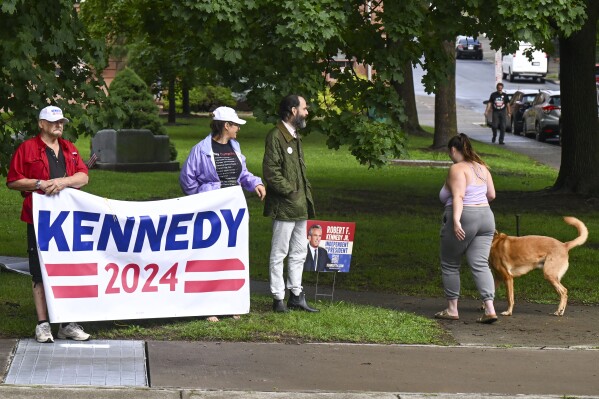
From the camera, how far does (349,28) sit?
1421 cm

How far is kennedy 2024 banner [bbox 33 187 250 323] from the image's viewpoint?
9086mm

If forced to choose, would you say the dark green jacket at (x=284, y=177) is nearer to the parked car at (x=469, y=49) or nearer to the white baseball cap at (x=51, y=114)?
the white baseball cap at (x=51, y=114)

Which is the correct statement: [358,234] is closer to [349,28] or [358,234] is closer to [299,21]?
[349,28]

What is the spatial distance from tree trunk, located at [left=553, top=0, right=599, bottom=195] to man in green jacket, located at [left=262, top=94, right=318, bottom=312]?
1131 cm

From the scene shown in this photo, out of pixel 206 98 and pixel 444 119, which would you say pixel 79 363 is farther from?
pixel 206 98

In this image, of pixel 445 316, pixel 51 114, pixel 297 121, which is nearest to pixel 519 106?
pixel 445 316

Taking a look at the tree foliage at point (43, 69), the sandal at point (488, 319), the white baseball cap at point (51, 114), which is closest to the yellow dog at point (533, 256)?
the sandal at point (488, 319)

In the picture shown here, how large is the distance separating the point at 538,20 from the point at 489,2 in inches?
31.6

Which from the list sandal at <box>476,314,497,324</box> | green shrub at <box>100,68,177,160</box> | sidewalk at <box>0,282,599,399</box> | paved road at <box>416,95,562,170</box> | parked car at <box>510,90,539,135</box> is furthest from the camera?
parked car at <box>510,90,539,135</box>

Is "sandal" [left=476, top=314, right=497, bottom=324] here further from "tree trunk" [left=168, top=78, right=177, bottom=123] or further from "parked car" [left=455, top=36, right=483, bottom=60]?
"parked car" [left=455, top=36, right=483, bottom=60]

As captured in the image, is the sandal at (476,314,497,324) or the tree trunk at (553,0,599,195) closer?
the sandal at (476,314,497,324)

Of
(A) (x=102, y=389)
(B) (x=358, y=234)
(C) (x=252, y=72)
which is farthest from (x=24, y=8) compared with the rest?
(B) (x=358, y=234)

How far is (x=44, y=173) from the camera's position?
8906 mm

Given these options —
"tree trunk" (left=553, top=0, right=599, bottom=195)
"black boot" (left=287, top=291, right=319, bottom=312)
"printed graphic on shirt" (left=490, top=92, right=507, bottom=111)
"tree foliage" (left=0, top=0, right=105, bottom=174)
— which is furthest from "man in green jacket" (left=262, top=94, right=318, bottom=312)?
"printed graphic on shirt" (left=490, top=92, right=507, bottom=111)
